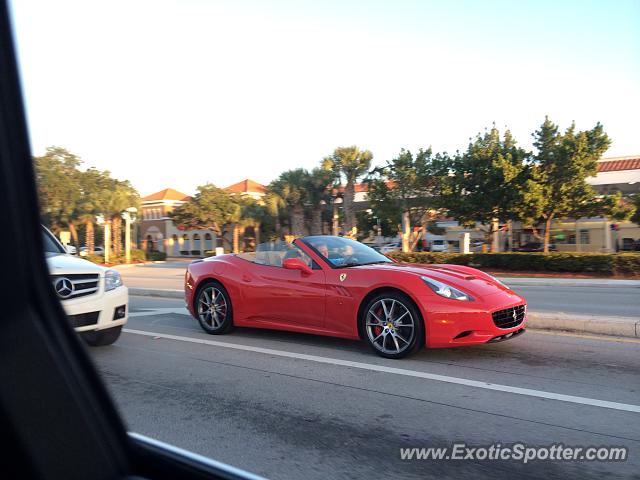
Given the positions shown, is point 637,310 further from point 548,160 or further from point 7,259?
point 548,160

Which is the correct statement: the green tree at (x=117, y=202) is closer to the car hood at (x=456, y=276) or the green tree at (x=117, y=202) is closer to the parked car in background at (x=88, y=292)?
the parked car in background at (x=88, y=292)

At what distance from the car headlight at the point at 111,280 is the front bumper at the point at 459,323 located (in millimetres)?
3747

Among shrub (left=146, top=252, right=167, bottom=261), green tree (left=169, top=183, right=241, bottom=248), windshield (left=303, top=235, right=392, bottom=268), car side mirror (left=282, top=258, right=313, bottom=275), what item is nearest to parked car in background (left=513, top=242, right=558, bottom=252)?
green tree (left=169, top=183, right=241, bottom=248)

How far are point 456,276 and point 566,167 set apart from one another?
24.4 metres

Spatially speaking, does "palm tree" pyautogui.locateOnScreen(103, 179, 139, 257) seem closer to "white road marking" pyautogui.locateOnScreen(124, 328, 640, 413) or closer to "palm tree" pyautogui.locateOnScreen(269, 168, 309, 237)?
"palm tree" pyautogui.locateOnScreen(269, 168, 309, 237)

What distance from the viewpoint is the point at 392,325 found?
595 cm

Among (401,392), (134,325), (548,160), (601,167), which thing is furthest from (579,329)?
(601,167)

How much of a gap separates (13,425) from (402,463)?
245 centimetres

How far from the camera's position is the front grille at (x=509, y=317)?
226 inches

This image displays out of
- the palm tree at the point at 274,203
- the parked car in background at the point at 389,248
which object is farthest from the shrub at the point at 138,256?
the parked car in background at the point at 389,248

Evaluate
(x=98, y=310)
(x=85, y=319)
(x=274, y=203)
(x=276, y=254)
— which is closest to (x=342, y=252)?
(x=276, y=254)

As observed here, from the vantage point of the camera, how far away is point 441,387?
490 cm

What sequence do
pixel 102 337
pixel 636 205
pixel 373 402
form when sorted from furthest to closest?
1. pixel 636 205
2. pixel 102 337
3. pixel 373 402

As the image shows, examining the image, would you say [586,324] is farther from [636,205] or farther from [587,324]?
[636,205]
